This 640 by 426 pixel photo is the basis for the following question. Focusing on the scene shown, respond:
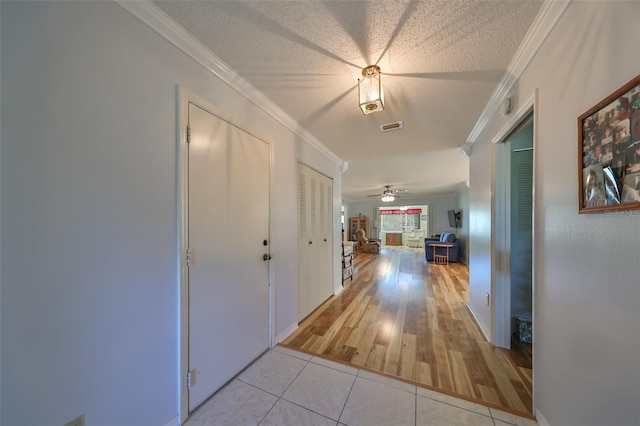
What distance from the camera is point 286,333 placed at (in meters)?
2.28

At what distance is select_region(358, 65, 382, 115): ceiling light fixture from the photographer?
1.45 meters

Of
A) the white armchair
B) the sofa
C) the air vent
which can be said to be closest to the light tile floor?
the air vent

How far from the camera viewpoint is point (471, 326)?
2488 millimetres

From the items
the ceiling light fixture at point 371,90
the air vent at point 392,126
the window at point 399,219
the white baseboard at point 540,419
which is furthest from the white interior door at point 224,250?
the window at point 399,219

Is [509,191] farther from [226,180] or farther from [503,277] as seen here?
[226,180]

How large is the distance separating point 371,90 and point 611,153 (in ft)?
3.83

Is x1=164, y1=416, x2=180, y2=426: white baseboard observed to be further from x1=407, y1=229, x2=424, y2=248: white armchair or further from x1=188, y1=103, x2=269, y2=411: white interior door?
x1=407, y1=229, x2=424, y2=248: white armchair

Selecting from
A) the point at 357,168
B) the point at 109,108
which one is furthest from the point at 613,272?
the point at 357,168

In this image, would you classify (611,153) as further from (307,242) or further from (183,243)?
(307,242)

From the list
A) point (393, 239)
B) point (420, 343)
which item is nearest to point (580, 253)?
point (420, 343)

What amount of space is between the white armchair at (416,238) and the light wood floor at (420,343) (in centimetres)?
700

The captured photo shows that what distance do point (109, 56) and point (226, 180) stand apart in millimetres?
820

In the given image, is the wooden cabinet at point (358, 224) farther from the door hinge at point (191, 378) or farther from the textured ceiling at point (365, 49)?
the door hinge at point (191, 378)

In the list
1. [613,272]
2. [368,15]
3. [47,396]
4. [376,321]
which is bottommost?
[376,321]
